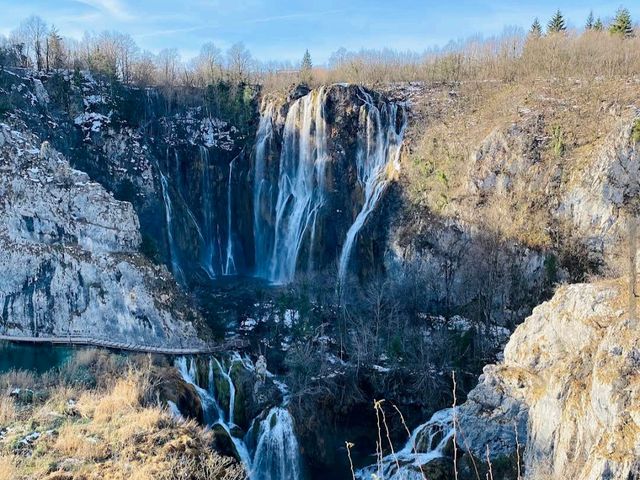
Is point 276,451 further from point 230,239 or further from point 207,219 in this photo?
point 207,219

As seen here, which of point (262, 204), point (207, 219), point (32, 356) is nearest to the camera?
point (32, 356)

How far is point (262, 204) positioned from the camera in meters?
41.7

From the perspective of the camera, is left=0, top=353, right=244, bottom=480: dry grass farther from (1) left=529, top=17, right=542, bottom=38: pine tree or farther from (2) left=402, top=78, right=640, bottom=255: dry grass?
(1) left=529, top=17, right=542, bottom=38: pine tree

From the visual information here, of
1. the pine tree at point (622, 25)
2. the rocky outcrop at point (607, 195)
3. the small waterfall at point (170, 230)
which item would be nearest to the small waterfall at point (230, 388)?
the small waterfall at point (170, 230)

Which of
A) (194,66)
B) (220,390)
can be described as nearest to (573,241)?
(220,390)

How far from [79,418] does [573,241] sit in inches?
1029

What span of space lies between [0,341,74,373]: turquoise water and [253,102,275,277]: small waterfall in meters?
17.6

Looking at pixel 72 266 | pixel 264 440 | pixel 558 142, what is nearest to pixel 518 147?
pixel 558 142

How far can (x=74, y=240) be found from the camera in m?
29.0

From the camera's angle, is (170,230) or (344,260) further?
(170,230)

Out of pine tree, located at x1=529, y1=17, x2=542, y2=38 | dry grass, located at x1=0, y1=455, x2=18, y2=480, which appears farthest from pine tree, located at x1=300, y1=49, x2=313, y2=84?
dry grass, located at x1=0, y1=455, x2=18, y2=480

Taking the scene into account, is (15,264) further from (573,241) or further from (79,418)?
(573,241)

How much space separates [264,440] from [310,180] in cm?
2257

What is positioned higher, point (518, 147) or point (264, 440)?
point (518, 147)
